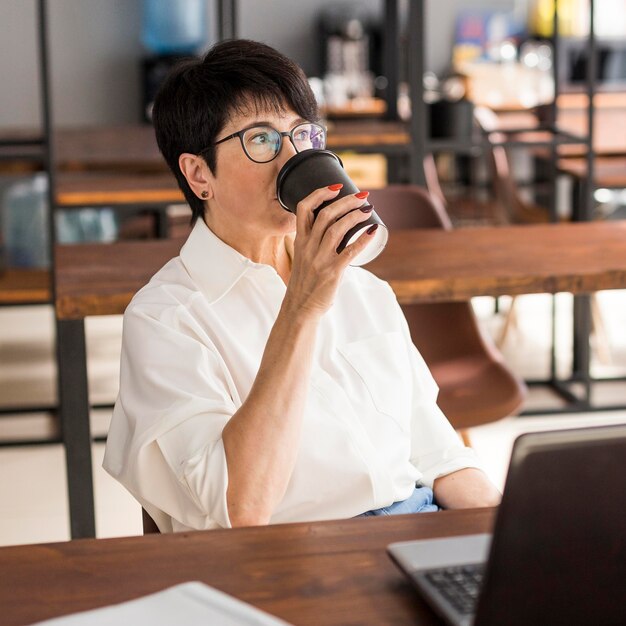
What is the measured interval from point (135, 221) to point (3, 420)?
161 centimetres

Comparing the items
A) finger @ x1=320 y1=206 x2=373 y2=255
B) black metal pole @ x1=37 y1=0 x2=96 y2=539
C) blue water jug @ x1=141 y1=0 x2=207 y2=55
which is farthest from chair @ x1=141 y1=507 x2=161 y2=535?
blue water jug @ x1=141 y1=0 x2=207 y2=55

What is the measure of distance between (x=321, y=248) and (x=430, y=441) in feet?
1.59

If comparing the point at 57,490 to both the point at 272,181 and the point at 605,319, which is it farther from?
the point at 605,319

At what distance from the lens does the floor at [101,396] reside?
10.8ft

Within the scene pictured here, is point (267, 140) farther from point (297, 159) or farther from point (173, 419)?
point (173, 419)

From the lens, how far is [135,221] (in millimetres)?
5508

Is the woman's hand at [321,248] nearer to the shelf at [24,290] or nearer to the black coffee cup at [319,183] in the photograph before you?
the black coffee cup at [319,183]

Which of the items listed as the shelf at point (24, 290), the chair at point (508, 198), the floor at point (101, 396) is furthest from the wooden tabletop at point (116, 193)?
the chair at point (508, 198)

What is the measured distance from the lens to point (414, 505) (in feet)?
5.44

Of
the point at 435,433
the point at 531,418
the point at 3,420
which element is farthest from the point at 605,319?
the point at 435,433

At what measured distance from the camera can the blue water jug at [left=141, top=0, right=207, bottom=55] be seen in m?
7.52

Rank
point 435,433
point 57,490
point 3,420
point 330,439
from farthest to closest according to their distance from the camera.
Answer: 1. point 3,420
2. point 57,490
3. point 435,433
4. point 330,439

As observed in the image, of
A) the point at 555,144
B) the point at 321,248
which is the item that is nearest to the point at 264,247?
the point at 321,248

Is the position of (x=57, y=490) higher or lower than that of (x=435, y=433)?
lower
